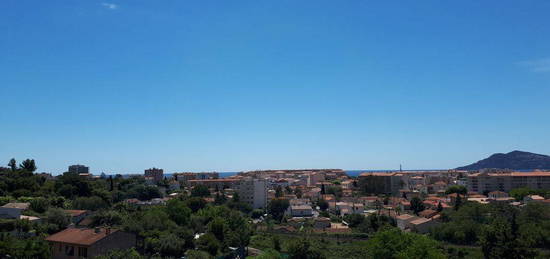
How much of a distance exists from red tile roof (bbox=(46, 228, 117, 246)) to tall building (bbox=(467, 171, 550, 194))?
71751 millimetres

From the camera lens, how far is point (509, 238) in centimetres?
3152

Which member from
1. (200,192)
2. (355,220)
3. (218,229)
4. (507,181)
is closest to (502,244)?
(218,229)

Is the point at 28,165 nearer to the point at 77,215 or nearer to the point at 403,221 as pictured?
the point at 77,215

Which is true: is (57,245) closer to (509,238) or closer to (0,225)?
(0,225)

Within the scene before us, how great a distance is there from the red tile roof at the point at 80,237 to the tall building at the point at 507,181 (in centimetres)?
7175

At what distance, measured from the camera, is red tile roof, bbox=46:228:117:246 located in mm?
26358

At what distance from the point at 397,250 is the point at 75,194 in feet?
127

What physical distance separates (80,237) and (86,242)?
137cm

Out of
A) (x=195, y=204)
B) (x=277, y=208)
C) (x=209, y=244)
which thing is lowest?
(x=209, y=244)

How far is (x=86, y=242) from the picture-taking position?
26.1 meters

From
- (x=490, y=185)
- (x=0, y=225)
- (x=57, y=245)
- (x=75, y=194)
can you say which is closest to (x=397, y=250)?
(x=57, y=245)

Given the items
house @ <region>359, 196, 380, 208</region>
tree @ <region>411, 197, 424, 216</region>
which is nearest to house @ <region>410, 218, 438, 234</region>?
tree @ <region>411, 197, 424, 216</region>

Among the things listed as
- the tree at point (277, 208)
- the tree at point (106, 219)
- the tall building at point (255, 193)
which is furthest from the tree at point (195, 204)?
the tree at point (106, 219)

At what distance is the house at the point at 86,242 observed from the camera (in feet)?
85.1
